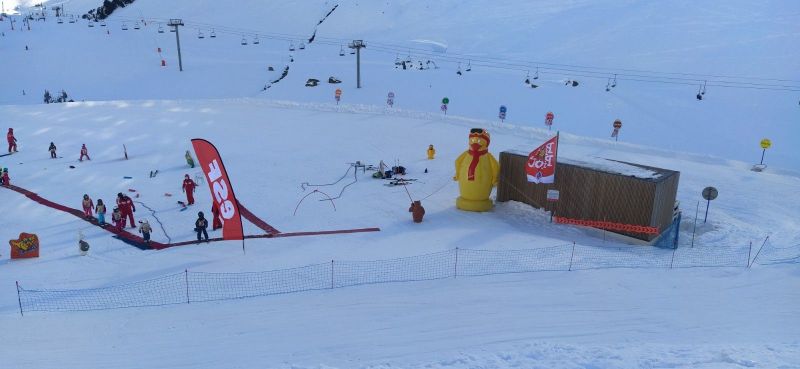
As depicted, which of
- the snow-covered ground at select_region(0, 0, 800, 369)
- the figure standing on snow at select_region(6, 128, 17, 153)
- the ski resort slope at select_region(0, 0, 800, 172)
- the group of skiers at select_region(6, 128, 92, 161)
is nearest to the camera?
the snow-covered ground at select_region(0, 0, 800, 369)

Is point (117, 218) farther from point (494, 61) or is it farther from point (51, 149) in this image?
point (494, 61)

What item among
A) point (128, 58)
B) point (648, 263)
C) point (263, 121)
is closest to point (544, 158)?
point (648, 263)

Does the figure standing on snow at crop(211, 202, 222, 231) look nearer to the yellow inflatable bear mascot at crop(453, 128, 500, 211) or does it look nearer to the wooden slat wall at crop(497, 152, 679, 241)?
the yellow inflatable bear mascot at crop(453, 128, 500, 211)

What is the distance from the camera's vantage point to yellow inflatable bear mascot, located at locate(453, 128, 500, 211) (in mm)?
18938

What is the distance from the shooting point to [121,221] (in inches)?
682

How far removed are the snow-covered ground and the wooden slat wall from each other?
0.74 metres

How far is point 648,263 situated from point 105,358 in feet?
39.7

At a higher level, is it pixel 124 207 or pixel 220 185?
pixel 220 185

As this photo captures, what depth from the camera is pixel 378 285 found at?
1250 cm

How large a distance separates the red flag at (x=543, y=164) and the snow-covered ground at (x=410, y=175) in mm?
1432

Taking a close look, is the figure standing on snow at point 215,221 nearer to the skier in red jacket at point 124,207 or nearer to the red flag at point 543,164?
the skier in red jacket at point 124,207

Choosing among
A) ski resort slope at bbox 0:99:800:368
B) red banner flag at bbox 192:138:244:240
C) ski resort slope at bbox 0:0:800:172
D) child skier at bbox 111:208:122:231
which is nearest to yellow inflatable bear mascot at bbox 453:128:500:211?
ski resort slope at bbox 0:99:800:368

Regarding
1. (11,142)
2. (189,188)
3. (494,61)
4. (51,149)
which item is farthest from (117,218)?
(494,61)

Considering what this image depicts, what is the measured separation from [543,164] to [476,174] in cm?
214
